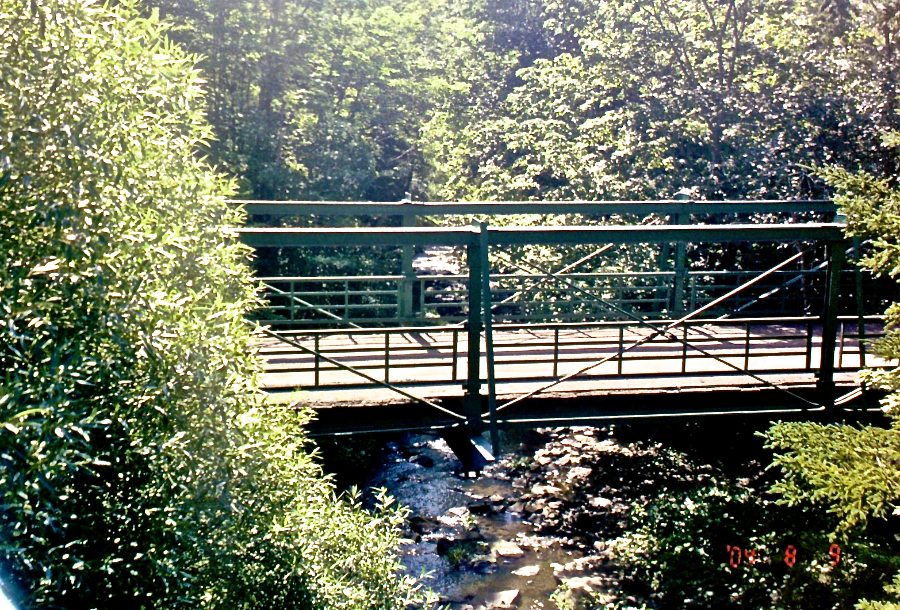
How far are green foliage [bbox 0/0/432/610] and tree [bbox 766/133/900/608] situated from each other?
10.7ft

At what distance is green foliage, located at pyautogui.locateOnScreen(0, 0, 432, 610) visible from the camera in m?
3.79

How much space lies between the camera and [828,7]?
17.2 meters

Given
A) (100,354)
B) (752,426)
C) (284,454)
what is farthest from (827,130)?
(100,354)

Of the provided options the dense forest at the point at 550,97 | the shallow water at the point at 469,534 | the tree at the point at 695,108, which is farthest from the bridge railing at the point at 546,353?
the dense forest at the point at 550,97

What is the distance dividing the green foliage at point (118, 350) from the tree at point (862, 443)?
129 inches

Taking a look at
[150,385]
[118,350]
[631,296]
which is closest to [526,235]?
[150,385]

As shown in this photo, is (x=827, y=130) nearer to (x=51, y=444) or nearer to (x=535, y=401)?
(x=535, y=401)

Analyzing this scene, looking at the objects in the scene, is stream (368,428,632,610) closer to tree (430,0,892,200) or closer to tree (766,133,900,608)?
tree (766,133,900,608)

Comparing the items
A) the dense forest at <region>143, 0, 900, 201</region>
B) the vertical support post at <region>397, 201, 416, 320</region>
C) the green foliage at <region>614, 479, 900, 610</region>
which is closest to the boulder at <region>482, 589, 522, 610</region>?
the green foliage at <region>614, 479, 900, 610</region>

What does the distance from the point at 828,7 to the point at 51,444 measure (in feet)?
56.0

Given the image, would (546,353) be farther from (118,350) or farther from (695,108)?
(695,108)

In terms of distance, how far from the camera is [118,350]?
4.16 meters

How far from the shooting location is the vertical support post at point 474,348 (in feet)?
28.3

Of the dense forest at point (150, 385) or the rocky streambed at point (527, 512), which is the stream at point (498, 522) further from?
the dense forest at point (150, 385)
